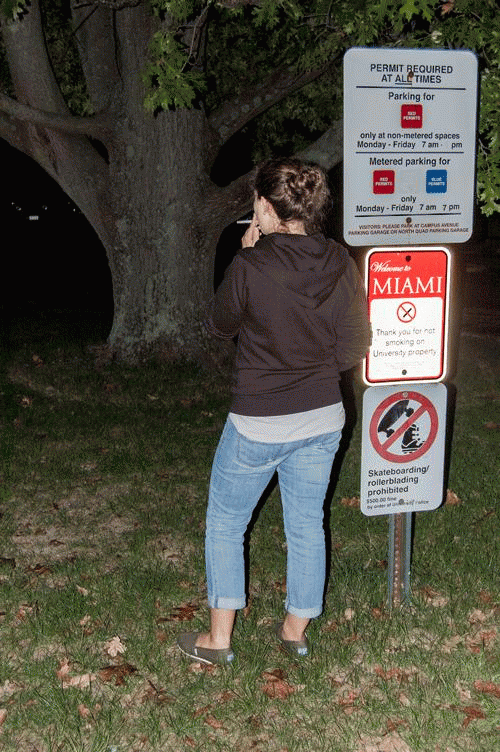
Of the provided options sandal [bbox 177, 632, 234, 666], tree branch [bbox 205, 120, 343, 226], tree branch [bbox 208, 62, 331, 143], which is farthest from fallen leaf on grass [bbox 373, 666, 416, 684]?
tree branch [bbox 208, 62, 331, 143]

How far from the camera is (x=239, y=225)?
141ft

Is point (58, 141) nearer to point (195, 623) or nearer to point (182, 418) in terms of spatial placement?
point (182, 418)

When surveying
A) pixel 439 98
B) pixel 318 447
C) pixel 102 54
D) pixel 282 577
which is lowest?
pixel 282 577

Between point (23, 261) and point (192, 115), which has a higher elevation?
point (192, 115)

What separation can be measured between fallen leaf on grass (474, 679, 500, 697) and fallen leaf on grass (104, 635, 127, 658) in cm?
152

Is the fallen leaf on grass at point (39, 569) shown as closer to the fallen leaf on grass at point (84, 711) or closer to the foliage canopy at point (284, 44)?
the fallen leaf on grass at point (84, 711)

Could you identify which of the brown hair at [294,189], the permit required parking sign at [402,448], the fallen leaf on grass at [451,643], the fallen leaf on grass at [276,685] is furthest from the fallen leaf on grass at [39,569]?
the brown hair at [294,189]

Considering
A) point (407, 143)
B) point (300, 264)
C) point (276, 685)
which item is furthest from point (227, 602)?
point (407, 143)

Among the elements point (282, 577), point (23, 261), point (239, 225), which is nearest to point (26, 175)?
point (239, 225)

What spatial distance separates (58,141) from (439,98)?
7808 millimetres

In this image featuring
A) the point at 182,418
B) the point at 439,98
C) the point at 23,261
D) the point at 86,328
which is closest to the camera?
the point at 439,98

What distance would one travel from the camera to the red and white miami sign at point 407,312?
4.02 meters

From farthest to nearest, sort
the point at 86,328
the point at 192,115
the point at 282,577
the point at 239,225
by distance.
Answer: the point at 239,225
the point at 86,328
the point at 192,115
the point at 282,577

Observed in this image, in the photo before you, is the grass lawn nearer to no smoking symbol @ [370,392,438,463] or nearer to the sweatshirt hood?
no smoking symbol @ [370,392,438,463]
